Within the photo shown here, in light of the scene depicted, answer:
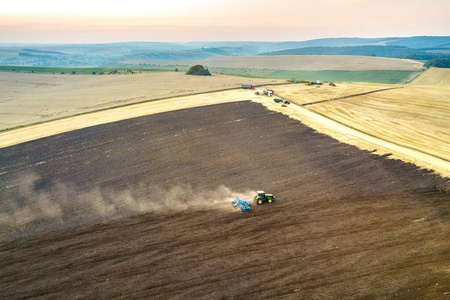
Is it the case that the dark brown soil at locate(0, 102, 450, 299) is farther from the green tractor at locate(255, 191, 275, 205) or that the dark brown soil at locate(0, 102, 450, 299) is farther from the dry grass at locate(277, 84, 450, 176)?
the dry grass at locate(277, 84, 450, 176)

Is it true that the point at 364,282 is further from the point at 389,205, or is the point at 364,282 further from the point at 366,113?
the point at 366,113

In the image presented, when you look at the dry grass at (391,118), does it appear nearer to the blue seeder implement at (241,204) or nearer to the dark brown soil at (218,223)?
the dark brown soil at (218,223)

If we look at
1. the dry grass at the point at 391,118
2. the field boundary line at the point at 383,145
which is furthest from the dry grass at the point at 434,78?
the field boundary line at the point at 383,145

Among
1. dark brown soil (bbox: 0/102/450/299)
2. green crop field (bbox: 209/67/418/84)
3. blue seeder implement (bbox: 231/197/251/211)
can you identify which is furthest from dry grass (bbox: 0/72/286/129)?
blue seeder implement (bbox: 231/197/251/211)

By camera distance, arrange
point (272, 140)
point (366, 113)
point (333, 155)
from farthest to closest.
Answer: point (366, 113) < point (272, 140) < point (333, 155)

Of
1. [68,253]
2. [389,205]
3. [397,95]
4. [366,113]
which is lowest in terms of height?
[68,253]

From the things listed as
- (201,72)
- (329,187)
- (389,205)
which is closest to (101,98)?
(201,72)
